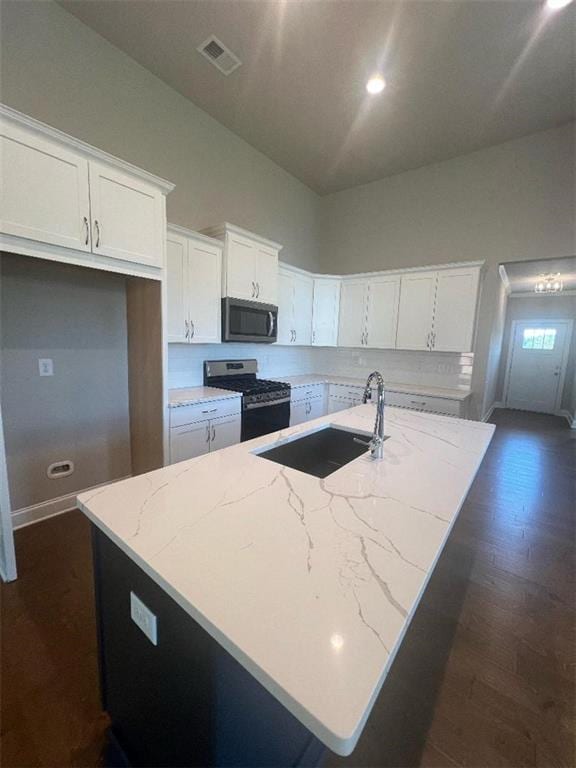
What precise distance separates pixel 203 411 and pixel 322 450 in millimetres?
1226

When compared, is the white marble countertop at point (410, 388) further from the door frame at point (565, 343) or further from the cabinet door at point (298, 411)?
the door frame at point (565, 343)

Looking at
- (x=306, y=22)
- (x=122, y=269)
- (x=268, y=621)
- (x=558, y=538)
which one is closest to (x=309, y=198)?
(x=306, y=22)

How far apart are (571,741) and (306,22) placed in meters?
4.21

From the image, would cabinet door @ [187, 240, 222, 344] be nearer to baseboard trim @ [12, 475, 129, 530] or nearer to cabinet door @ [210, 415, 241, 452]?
cabinet door @ [210, 415, 241, 452]

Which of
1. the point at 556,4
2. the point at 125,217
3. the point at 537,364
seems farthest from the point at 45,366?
the point at 537,364

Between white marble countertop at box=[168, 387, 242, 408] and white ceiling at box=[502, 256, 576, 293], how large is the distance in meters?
3.64

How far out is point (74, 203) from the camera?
1.85 metres

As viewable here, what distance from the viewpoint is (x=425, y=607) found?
175 centimetres

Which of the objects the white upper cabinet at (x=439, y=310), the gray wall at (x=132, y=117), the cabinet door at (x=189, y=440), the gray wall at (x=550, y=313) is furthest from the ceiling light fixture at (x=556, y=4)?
the gray wall at (x=550, y=313)

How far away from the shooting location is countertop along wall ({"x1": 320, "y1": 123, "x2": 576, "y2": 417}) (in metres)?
3.46

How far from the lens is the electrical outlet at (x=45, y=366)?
89.5 inches

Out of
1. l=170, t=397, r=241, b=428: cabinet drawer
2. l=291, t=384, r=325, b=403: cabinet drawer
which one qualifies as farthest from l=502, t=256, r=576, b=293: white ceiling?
l=170, t=397, r=241, b=428: cabinet drawer

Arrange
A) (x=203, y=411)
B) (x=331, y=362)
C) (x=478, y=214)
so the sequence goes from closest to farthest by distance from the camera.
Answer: (x=203, y=411) → (x=478, y=214) → (x=331, y=362)

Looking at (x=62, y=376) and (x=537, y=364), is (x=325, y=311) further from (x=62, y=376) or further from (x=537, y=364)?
(x=537, y=364)
